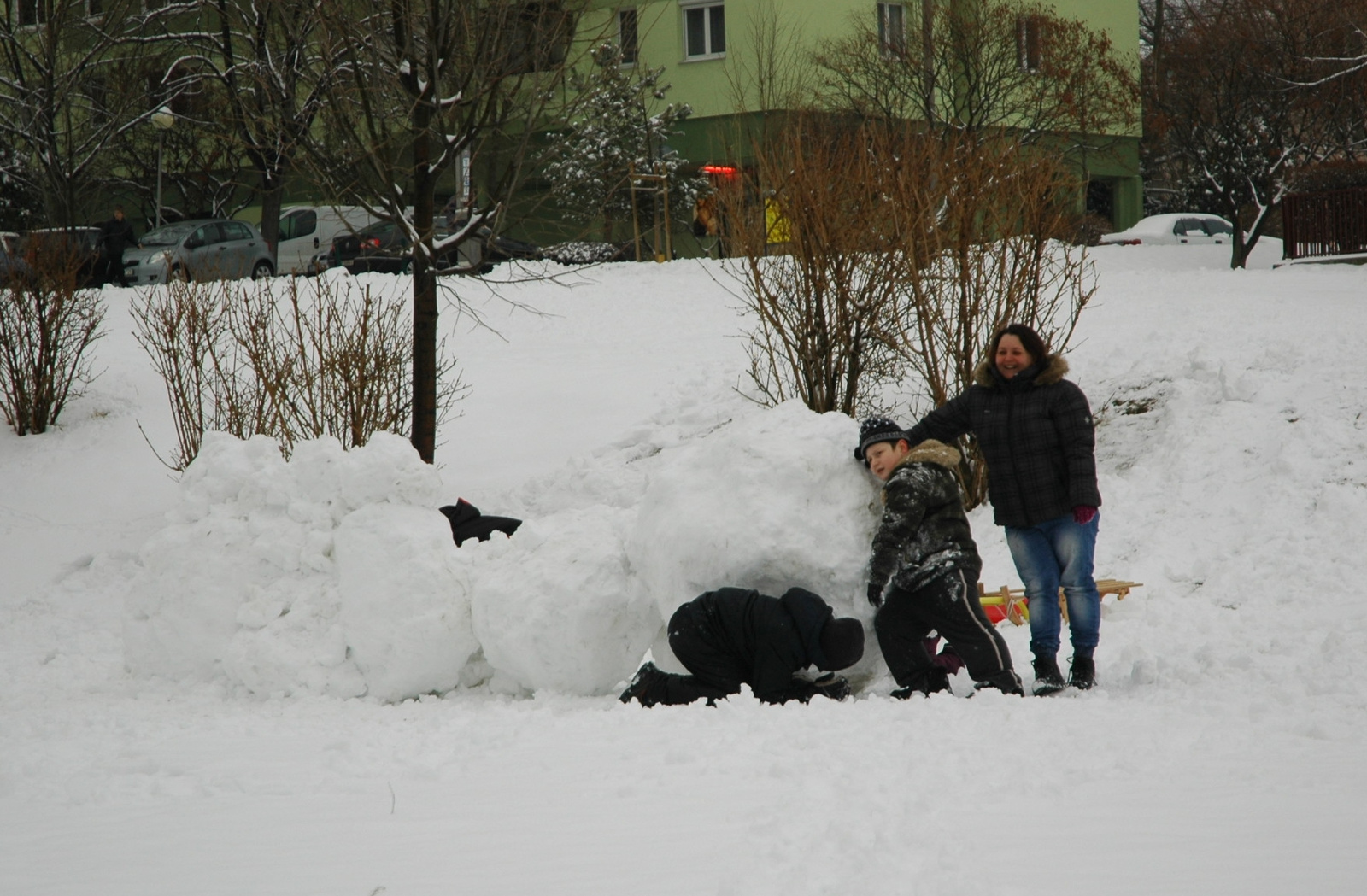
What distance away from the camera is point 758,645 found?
4.90 metres

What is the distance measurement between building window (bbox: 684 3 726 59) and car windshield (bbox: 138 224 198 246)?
1077 cm

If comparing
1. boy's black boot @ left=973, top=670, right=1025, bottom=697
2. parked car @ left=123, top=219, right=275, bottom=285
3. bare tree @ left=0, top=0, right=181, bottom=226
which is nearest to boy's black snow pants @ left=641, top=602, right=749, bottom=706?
boy's black boot @ left=973, top=670, right=1025, bottom=697

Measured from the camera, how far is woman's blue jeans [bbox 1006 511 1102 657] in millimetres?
5188

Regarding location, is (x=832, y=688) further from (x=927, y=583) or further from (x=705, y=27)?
(x=705, y=27)

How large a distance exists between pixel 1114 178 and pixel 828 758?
32214mm

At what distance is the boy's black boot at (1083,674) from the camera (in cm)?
518

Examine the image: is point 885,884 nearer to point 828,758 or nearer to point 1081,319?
point 828,758

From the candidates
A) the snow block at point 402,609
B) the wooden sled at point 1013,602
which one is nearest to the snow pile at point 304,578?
the snow block at point 402,609

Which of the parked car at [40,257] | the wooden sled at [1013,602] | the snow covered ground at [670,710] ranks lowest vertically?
the wooden sled at [1013,602]

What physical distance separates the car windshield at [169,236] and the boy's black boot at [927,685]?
1943 centimetres

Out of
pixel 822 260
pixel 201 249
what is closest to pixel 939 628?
pixel 822 260

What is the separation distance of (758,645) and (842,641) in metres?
0.33

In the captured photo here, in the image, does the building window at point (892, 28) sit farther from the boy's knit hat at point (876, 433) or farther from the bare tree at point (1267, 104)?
the boy's knit hat at point (876, 433)

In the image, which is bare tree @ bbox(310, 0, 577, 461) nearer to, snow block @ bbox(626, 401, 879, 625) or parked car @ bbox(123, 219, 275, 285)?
snow block @ bbox(626, 401, 879, 625)
